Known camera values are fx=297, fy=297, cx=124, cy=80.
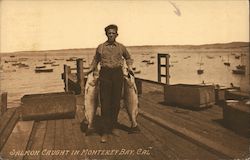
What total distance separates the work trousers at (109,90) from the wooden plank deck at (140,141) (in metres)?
0.49

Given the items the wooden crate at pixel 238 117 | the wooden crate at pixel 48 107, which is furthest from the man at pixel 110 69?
the wooden crate at pixel 238 117

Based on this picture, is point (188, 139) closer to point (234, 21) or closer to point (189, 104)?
point (189, 104)

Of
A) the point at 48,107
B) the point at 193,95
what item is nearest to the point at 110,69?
the point at 48,107

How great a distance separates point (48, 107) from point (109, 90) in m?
2.52

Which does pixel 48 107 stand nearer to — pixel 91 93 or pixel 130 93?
pixel 91 93

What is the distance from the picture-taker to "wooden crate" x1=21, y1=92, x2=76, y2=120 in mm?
7621

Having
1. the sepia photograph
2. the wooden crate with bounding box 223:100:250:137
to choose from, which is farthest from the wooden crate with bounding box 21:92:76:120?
the wooden crate with bounding box 223:100:250:137

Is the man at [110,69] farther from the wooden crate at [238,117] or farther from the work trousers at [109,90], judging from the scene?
the wooden crate at [238,117]

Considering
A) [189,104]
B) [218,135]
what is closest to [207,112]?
[189,104]

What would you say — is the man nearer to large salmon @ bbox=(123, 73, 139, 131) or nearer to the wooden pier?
large salmon @ bbox=(123, 73, 139, 131)

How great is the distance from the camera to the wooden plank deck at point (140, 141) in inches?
196

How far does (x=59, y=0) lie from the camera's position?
7.78m

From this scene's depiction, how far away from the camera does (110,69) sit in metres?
5.84

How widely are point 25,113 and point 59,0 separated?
3062 millimetres
